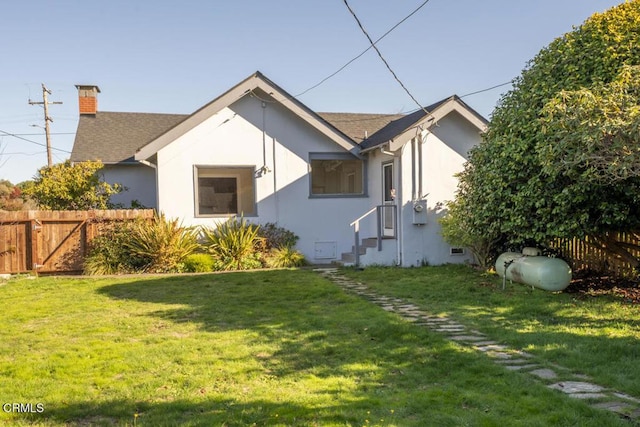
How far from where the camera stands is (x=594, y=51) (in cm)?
802

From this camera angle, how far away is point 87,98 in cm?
1902

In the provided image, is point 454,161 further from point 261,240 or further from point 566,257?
point 261,240

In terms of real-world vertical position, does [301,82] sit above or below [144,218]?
above

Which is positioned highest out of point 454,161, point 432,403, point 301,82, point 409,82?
point 301,82

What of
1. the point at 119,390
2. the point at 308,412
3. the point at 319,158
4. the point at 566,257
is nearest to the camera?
the point at 308,412

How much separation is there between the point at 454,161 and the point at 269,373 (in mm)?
9663

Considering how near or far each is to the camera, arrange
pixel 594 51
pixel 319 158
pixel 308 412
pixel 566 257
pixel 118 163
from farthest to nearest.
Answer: pixel 118 163
pixel 319 158
pixel 566 257
pixel 594 51
pixel 308 412

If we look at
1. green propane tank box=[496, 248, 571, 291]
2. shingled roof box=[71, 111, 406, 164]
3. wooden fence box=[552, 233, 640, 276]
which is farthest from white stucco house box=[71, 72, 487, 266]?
green propane tank box=[496, 248, 571, 291]

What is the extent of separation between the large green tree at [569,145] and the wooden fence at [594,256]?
352 mm

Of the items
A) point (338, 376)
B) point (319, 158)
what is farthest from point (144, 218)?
point (338, 376)

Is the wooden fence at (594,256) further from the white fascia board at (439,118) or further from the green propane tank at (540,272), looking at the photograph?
the white fascia board at (439,118)

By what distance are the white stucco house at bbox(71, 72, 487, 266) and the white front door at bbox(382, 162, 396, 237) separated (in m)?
0.03

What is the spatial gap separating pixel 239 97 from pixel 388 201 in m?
5.15

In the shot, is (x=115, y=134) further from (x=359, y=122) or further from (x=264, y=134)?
(x=359, y=122)
